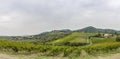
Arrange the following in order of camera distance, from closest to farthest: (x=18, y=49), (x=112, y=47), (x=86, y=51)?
(x=18, y=49) → (x=86, y=51) → (x=112, y=47)

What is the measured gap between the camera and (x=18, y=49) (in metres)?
60.2

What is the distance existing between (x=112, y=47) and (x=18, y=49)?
2430 centimetres

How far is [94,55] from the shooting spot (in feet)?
203

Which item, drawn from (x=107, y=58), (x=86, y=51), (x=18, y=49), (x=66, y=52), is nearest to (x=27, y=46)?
(x=18, y=49)

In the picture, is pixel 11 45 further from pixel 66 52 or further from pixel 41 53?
pixel 66 52

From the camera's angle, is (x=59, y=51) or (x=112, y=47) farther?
(x=112, y=47)

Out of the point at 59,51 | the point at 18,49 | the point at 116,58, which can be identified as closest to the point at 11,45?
the point at 18,49

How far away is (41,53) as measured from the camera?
6116 cm

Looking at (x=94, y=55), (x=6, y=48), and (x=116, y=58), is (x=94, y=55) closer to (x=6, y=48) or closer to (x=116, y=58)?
(x=116, y=58)

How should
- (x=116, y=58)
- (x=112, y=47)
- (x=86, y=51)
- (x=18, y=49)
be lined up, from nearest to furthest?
(x=116, y=58), (x=18, y=49), (x=86, y=51), (x=112, y=47)

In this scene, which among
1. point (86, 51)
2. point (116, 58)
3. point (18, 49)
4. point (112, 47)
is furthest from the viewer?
point (112, 47)

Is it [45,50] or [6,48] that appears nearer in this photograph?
[6,48]

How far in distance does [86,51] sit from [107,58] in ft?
29.5

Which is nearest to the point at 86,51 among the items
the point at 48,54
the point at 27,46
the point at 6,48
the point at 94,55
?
the point at 94,55
